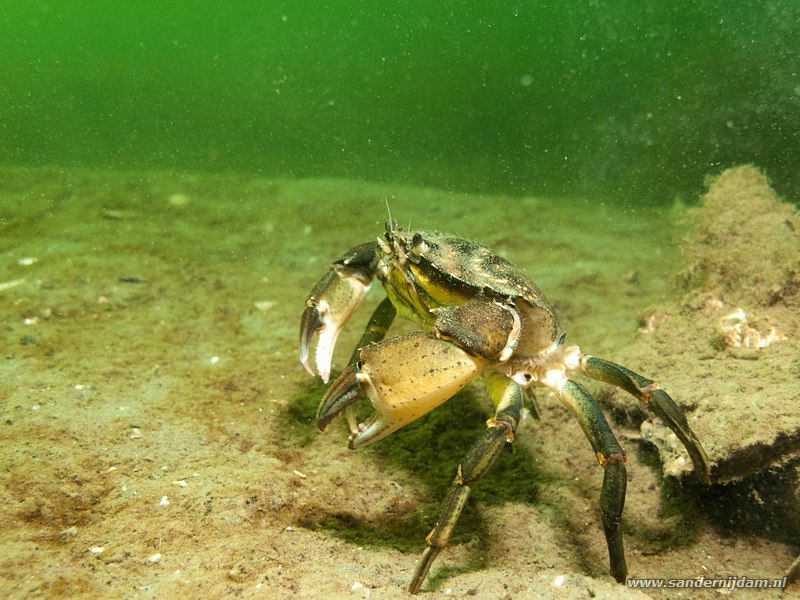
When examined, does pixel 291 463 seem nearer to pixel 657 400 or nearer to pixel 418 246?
pixel 418 246

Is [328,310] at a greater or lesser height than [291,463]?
greater

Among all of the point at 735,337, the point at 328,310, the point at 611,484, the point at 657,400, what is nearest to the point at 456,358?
the point at 611,484

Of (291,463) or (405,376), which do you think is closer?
(405,376)

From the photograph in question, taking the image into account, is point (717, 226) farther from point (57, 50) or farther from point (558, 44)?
point (57, 50)

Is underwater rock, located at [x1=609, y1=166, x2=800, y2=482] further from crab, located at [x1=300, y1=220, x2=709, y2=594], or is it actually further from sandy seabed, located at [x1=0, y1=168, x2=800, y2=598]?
crab, located at [x1=300, y1=220, x2=709, y2=594]

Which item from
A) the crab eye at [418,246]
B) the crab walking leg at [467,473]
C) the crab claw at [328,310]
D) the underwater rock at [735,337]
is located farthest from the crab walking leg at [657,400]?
the crab claw at [328,310]

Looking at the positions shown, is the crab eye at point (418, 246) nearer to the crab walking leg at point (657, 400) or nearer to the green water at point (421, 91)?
the crab walking leg at point (657, 400)

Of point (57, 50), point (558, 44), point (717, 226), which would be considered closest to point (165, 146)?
point (717, 226)

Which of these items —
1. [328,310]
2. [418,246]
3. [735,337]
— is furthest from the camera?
[735,337]
